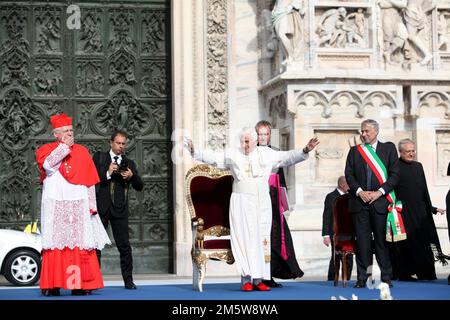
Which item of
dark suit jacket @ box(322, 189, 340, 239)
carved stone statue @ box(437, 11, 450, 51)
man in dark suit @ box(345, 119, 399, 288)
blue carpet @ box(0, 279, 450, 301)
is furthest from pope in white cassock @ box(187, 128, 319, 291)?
carved stone statue @ box(437, 11, 450, 51)

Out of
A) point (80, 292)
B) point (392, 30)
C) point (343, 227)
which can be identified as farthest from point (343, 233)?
point (392, 30)

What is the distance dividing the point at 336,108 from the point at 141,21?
11.8 ft

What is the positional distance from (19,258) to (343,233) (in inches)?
200

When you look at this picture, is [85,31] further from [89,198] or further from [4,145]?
[89,198]

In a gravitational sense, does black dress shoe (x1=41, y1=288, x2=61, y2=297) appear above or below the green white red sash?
below

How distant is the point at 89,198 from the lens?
12695 millimetres

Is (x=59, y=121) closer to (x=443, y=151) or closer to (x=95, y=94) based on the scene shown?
(x=95, y=94)

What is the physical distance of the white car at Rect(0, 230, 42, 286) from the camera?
52.2 ft

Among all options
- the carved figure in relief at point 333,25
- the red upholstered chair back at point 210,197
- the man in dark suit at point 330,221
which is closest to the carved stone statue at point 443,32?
the carved figure in relief at point 333,25

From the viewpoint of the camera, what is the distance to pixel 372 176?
12.9m

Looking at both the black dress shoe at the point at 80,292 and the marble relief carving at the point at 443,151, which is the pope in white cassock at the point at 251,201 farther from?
the marble relief carving at the point at 443,151

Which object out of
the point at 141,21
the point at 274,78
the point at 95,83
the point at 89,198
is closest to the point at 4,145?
the point at 95,83

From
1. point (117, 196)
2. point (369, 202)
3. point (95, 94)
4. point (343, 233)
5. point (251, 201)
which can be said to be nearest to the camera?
point (251, 201)

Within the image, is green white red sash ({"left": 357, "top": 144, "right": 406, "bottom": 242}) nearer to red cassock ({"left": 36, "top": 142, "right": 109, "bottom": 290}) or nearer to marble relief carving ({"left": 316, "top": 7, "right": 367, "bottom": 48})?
red cassock ({"left": 36, "top": 142, "right": 109, "bottom": 290})
